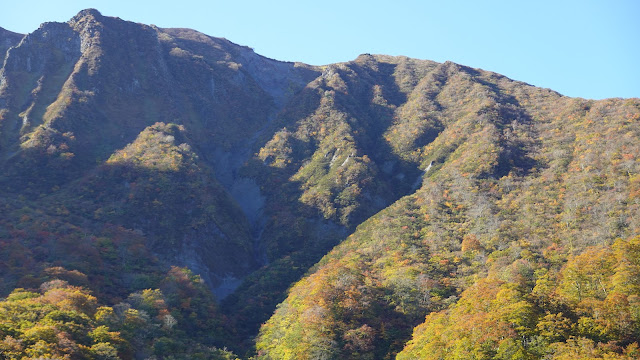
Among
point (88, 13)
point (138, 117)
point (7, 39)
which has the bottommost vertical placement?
point (138, 117)

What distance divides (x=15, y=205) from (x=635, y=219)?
10685cm

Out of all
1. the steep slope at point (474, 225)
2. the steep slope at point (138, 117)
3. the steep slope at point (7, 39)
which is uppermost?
the steep slope at point (7, 39)

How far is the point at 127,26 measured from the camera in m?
156

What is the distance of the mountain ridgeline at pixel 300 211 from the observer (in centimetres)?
5459

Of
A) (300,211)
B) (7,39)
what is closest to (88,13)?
(7,39)

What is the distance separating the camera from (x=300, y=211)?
106938mm

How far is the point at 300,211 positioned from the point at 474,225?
4160 centimetres

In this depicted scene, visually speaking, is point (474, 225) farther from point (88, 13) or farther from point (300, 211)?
point (88, 13)

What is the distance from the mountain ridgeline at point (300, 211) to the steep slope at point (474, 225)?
429mm

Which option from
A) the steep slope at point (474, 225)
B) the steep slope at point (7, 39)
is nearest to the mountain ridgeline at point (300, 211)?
the steep slope at point (474, 225)

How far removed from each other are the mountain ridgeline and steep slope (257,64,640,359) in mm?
429

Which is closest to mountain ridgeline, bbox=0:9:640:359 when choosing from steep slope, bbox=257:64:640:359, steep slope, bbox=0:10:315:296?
steep slope, bbox=257:64:640:359

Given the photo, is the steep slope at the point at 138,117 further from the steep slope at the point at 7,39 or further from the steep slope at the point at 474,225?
the steep slope at the point at 474,225

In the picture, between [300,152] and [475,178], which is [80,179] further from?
[475,178]
